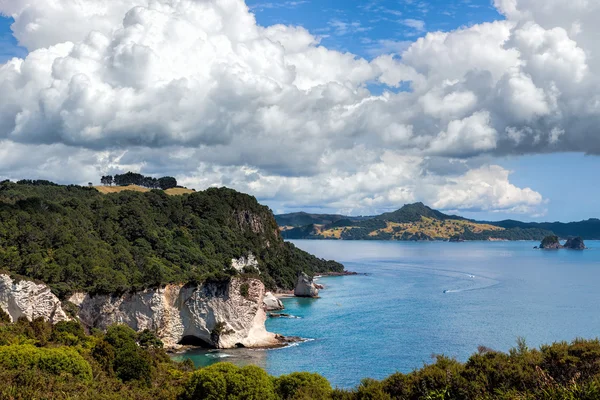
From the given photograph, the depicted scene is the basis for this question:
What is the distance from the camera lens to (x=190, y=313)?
65062 millimetres

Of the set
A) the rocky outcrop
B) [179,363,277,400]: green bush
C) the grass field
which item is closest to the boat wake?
the rocky outcrop

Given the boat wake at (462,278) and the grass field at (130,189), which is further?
the grass field at (130,189)

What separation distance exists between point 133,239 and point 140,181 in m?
86.9

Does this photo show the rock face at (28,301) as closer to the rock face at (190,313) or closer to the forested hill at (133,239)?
the forested hill at (133,239)

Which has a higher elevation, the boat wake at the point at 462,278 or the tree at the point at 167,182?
the tree at the point at 167,182

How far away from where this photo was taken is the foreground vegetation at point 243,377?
26562mm

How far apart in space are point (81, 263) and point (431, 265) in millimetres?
130869

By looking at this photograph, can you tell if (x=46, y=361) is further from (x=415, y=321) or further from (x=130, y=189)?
(x=130, y=189)

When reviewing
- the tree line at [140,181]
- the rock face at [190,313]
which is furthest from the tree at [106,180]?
the rock face at [190,313]

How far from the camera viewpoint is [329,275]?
15412 centimetres

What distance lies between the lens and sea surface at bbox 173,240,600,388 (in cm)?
5900

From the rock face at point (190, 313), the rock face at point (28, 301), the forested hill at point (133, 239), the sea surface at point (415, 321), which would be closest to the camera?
the rock face at point (28, 301)

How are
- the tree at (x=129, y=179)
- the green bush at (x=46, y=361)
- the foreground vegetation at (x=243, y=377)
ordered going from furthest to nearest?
the tree at (x=129, y=179)
the green bush at (x=46, y=361)
the foreground vegetation at (x=243, y=377)

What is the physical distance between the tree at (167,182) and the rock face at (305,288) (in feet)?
237
